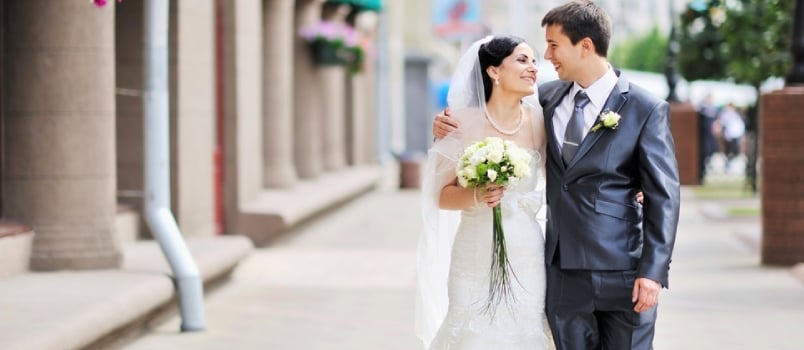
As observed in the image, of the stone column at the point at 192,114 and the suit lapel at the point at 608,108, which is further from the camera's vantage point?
the stone column at the point at 192,114

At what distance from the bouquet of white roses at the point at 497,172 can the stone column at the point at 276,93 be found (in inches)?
549

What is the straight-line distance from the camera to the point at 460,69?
6727 millimetres

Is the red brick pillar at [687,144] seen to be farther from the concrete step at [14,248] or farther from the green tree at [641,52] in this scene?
the green tree at [641,52]

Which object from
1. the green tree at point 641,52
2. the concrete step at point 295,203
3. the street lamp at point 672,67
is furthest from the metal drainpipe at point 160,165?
the green tree at point 641,52

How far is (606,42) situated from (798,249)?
9.00 meters

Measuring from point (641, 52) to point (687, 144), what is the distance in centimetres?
6072

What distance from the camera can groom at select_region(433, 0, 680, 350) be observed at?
583 centimetres

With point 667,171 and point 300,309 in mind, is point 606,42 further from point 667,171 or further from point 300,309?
point 300,309

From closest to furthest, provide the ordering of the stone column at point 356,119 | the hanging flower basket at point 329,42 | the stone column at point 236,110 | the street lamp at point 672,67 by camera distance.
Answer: the stone column at point 236,110
the hanging flower basket at point 329,42
the stone column at point 356,119
the street lamp at point 672,67

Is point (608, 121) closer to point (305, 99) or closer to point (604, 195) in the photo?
point (604, 195)

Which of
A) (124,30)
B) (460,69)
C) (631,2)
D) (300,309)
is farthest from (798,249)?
(631,2)

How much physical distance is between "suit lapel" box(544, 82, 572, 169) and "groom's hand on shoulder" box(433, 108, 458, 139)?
16.7 inches

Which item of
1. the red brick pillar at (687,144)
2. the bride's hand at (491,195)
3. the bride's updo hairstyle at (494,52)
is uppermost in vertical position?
the bride's updo hairstyle at (494,52)

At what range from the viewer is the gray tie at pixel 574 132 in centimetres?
598
